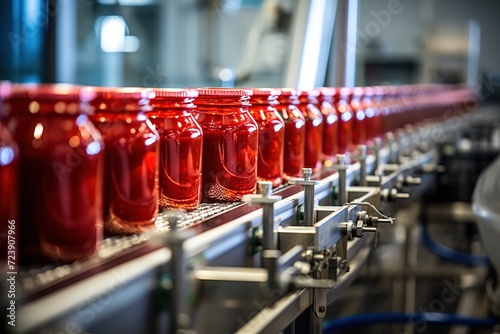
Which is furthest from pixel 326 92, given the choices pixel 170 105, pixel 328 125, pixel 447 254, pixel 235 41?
pixel 235 41

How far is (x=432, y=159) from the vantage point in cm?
273

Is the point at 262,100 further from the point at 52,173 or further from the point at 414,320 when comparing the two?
the point at 414,320

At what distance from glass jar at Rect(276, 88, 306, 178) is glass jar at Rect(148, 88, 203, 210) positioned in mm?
366

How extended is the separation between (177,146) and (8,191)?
359mm

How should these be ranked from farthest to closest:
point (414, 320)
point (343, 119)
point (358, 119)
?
point (414, 320), point (358, 119), point (343, 119)

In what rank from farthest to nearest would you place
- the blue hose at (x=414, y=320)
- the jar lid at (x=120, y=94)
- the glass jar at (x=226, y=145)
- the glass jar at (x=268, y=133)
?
the blue hose at (x=414, y=320) → the glass jar at (x=268, y=133) → the glass jar at (x=226, y=145) → the jar lid at (x=120, y=94)

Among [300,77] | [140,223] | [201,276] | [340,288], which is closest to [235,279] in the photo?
[201,276]

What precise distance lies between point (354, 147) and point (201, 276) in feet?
4.10

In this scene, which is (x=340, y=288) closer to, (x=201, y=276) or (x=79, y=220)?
(x=201, y=276)

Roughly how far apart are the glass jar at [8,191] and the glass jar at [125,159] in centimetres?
16

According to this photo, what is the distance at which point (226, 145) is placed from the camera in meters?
1.16

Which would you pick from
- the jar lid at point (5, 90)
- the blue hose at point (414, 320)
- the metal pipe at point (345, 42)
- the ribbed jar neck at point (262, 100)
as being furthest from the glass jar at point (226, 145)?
the metal pipe at point (345, 42)

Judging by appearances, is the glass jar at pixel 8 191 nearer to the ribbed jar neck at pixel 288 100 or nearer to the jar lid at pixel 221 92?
the jar lid at pixel 221 92

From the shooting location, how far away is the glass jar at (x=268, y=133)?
1.29 meters
